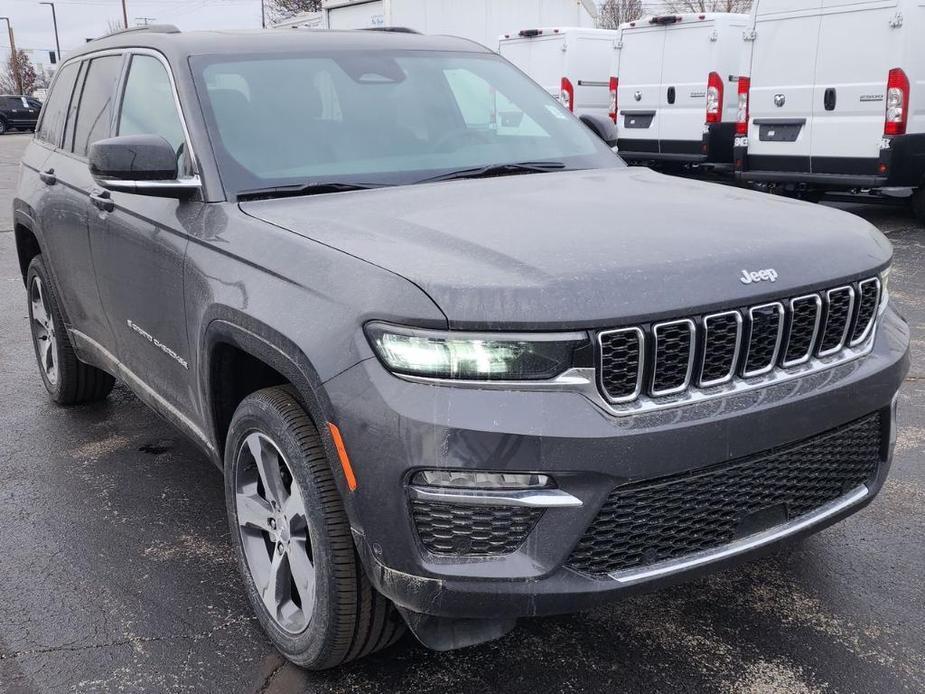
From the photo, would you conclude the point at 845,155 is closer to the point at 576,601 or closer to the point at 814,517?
the point at 814,517

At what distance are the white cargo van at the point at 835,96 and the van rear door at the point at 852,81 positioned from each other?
0.01 m

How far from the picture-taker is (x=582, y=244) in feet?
8.14

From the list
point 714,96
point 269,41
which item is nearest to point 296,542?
point 269,41

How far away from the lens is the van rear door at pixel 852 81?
9.47m

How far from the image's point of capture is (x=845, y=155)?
1009 cm

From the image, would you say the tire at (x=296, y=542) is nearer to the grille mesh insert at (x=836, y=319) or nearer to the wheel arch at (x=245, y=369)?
the wheel arch at (x=245, y=369)

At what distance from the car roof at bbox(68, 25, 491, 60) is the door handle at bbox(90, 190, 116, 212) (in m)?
0.61

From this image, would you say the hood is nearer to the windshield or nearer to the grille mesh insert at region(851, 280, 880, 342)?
the grille mesh insert at region(851, 280, 880, 342)

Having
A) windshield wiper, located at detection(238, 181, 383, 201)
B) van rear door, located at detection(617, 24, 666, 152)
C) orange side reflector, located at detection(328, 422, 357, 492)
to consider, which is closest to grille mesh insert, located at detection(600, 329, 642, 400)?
orange side reflector, located at detection(328, 422, 357, 492)

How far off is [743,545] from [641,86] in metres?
11.7

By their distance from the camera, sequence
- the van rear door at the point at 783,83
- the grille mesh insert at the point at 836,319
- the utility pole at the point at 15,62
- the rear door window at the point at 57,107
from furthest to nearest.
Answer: the utility pole at the point at 15,62 < the van rear door at the point at 783,83 < the rear door window at the point at 57,107 < the grille mesh insert at the point at 836,319

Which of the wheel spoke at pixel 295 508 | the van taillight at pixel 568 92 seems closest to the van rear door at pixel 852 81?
the van taillight at pixel 568 92

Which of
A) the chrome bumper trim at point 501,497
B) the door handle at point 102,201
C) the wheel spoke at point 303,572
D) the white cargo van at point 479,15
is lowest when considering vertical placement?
the wheel spoke at point 303,572

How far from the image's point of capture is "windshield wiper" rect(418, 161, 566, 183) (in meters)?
3.45
